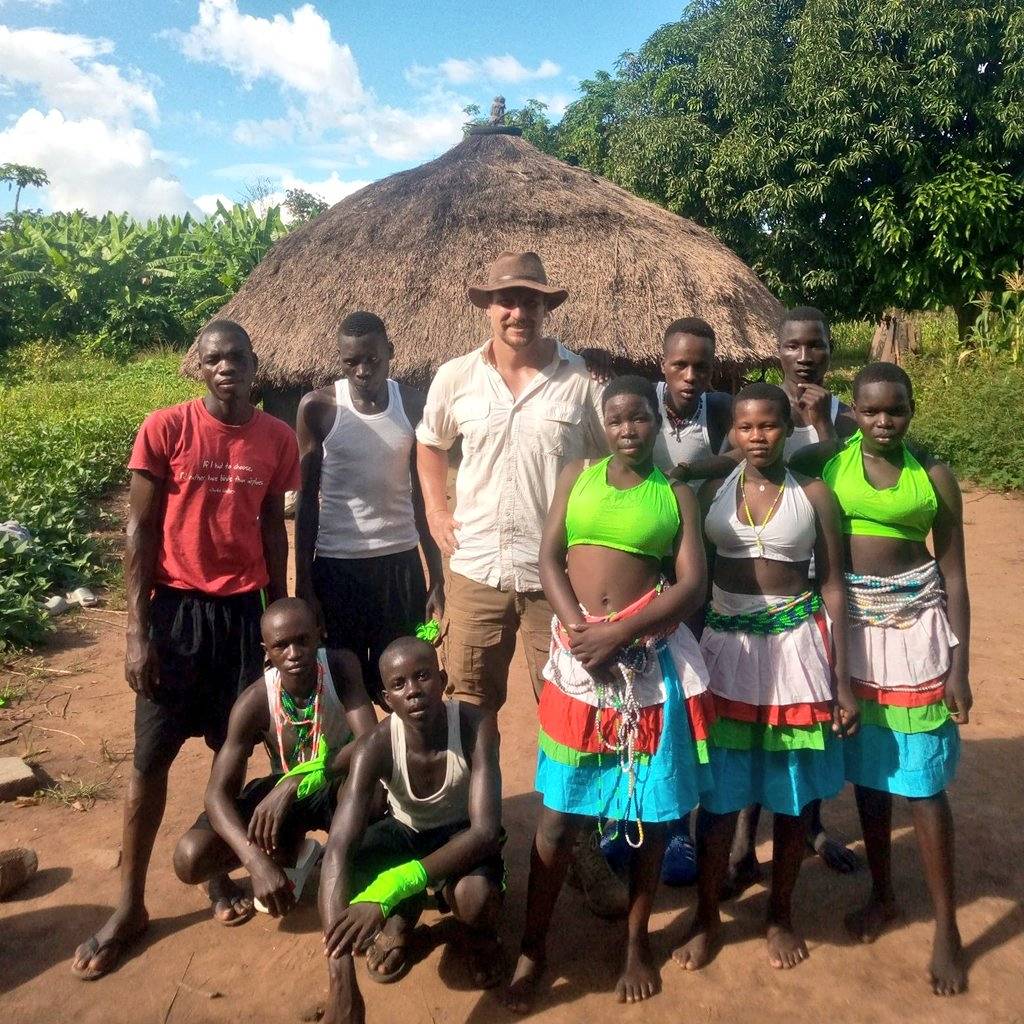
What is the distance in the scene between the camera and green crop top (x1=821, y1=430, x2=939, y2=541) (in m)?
2.42

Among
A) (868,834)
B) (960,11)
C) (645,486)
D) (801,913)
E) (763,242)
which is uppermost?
(960,11)

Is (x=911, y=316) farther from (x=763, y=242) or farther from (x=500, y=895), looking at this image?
(x=500, y=895)

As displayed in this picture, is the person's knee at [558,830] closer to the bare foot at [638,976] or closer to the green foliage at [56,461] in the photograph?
the bare foot at [638,976]

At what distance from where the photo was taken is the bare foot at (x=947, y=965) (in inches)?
95.1

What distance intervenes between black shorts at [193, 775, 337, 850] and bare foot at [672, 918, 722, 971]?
1032 millimetres

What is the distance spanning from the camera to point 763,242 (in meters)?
11.9

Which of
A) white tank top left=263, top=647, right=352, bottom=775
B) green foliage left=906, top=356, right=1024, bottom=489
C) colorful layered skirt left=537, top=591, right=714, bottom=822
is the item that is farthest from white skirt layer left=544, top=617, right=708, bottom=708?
green foliage left=906, top=356, right=1024, bottom=489

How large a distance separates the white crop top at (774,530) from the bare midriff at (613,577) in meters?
0.22

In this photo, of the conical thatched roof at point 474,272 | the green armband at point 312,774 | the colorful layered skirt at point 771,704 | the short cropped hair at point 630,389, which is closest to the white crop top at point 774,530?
the colorful layered skirt at point 771,704

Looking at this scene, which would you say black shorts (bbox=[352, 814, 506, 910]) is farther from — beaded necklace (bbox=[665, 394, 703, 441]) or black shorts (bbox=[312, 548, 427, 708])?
beaded necklace (bbox=[665, 394, 703, 441])

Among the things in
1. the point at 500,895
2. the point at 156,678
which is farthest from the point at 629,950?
the point at 156,678

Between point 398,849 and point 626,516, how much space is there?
43.4 inches

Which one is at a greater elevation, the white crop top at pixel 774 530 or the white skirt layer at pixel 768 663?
the white crop top at pixel 774 530

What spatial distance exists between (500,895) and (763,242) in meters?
11.0
